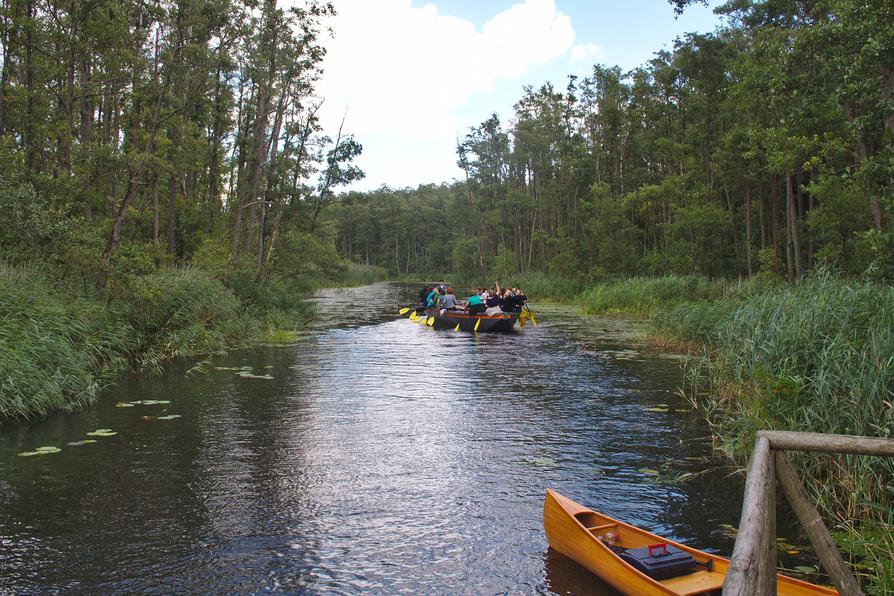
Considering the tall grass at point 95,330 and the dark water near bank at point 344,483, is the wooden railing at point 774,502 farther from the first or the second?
the tall grass at point 95,330

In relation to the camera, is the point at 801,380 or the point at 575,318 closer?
the point at 801,380

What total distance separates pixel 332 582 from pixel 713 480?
4.27 m

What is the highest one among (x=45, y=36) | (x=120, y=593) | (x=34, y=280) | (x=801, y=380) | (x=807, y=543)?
(x=45, y=36)

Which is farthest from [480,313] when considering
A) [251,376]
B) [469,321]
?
[251,376]

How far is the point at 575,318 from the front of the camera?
26531 mm

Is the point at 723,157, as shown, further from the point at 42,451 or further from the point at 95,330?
the point at 42,451

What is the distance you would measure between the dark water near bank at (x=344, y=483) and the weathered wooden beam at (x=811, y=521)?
1.96m

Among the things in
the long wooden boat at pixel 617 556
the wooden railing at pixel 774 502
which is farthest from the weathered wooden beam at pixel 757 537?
the long wooden boat at pixel 617 556

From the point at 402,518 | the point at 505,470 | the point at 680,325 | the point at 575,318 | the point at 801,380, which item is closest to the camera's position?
the point at 402,518

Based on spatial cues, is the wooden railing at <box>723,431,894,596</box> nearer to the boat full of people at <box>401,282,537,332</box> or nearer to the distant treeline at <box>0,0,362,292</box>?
the distant treeline at <box>0,0,362,292</box>

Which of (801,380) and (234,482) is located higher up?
(801,380)

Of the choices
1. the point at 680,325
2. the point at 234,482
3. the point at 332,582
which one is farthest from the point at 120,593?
the point at 680,325

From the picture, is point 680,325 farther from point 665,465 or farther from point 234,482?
point 234,482

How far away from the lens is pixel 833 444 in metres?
2.84
